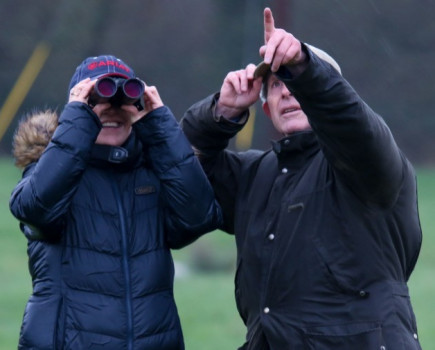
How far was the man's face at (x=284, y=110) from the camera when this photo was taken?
374cm

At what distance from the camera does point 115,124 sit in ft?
12.5

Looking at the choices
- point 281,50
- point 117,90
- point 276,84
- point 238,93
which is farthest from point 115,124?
point 281,50

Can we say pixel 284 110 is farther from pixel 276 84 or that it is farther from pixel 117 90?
pixel 117 90

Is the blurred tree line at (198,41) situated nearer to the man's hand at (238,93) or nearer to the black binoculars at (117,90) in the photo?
the man's hand at (238,93)

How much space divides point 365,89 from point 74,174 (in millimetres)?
11511

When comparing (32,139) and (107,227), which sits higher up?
(32,139)

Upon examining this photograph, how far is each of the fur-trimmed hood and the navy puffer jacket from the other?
0.06m

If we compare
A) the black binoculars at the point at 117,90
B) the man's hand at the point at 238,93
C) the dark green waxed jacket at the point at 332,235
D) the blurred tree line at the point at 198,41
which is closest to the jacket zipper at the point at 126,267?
the black binoculars at the point at 117,90

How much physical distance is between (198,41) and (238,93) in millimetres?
9958

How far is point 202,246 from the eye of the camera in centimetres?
1088

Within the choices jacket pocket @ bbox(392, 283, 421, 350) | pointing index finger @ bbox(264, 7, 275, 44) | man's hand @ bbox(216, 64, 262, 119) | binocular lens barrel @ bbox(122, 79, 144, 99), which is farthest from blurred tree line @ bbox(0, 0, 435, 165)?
pointing index finger @ bbox(264, 7, 275, 44)

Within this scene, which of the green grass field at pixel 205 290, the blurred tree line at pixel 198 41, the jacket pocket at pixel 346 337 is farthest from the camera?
the blurred tree line at pixel 198 41

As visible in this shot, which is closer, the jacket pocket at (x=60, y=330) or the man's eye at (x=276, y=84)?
the jacket pocket at (x=60, y=330)

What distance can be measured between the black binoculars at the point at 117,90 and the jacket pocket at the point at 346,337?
98 cm
